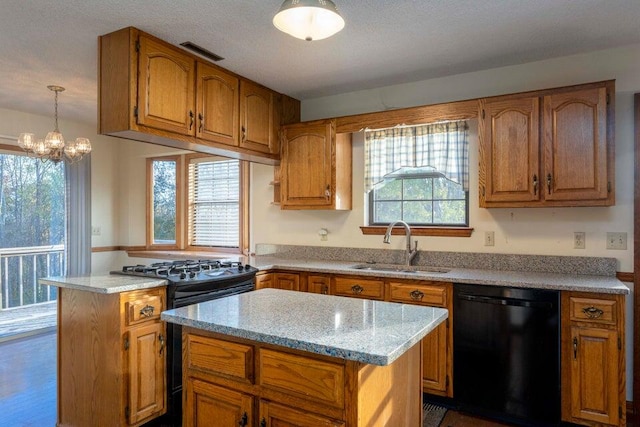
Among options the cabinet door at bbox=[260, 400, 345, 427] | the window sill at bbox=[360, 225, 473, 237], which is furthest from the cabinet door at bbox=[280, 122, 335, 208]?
the cabinet door at bbox=[260, 400, 345, 427]

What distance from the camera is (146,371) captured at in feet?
8.24

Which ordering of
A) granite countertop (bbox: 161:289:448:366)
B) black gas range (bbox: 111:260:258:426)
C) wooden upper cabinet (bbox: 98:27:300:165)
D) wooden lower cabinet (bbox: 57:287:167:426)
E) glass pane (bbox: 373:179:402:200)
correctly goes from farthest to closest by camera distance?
1. glass pane (bbox: 373:179:402:200)
2. black gas range (bbox: 111:260:258:426)
3. wooden upper cabinet (bbox: 98:27:300:165)
4. wooden lower cabinet (bbox: 57:287:167:426)
5. granite countertop (bbox: 161:289:448:366)

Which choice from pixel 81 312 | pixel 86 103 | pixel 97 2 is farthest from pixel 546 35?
pixel 86 103

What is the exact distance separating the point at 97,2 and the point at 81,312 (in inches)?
70.7

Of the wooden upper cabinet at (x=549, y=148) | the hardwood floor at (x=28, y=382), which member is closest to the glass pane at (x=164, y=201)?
the hardwood floor at (x=28, y=382)

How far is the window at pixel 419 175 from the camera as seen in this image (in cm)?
333

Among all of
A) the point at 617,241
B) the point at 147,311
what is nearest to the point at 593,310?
the point at 617,241

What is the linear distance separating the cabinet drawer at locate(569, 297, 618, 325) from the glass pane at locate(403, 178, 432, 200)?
56.4 inches

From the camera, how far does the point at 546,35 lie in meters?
2.64

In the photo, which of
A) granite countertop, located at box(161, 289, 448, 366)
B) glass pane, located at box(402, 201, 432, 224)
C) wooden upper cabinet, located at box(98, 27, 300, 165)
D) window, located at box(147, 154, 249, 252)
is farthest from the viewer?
window, located at box(147, 154, 249, 252)

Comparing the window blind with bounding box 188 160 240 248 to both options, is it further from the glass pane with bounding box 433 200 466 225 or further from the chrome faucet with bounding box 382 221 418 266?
the glass pane with bounding box 433 200 466 225

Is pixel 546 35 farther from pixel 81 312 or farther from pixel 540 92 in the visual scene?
pixel 81 312

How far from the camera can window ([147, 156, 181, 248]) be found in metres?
5.27

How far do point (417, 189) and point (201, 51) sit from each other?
205cm
